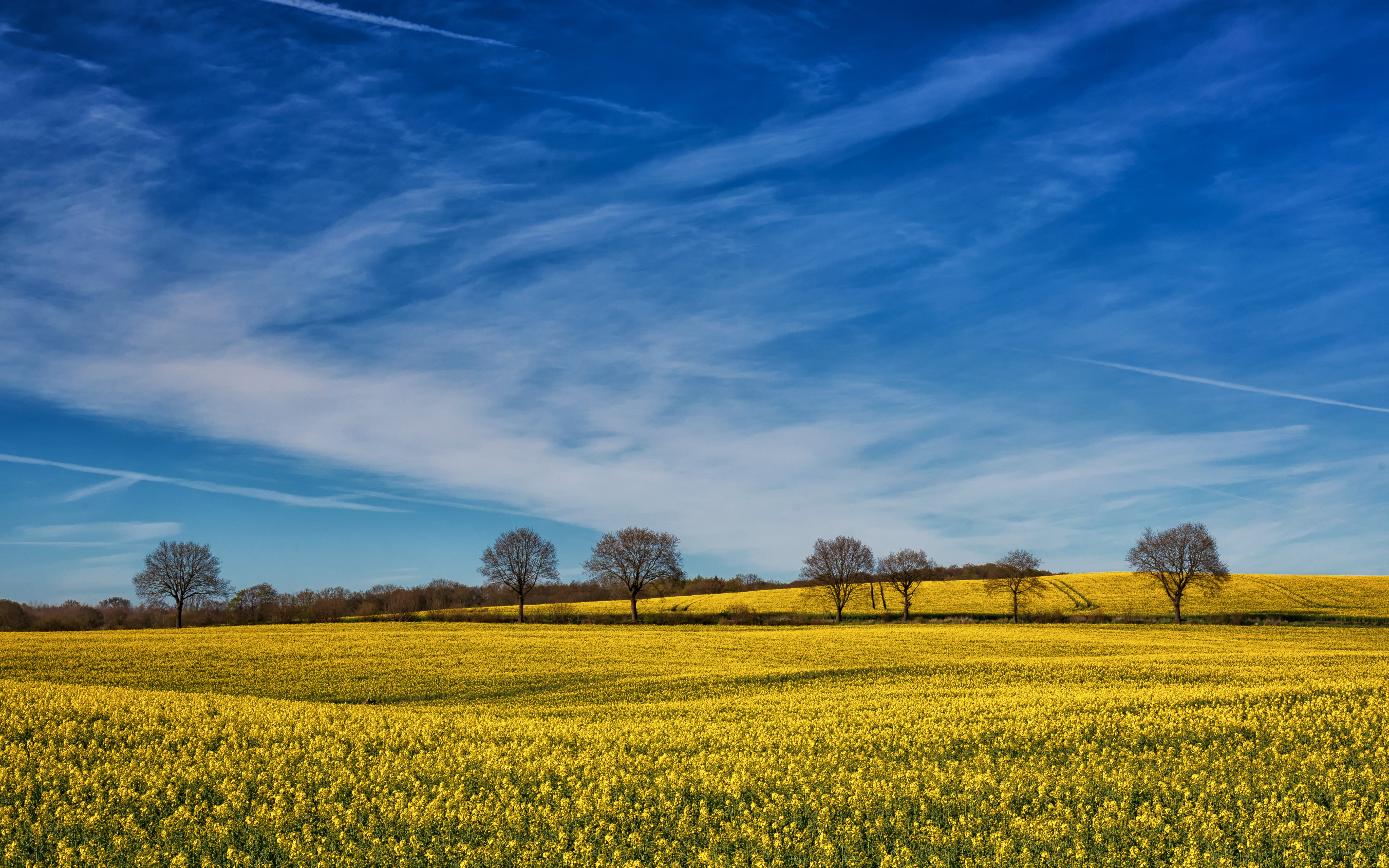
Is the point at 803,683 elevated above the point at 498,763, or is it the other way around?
the point at 498,763

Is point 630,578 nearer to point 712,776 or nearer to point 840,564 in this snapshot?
point 840,564

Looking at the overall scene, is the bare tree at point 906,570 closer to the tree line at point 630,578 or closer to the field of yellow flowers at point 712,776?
the tree line at point 630,578

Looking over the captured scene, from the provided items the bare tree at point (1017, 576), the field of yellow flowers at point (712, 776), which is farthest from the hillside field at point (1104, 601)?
the field of yellow flowers at point (712, 776)

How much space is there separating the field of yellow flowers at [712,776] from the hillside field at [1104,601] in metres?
56.7

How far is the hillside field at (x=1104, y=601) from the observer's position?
73188mm

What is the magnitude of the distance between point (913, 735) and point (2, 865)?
14.7m

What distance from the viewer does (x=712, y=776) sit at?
12.3 metres

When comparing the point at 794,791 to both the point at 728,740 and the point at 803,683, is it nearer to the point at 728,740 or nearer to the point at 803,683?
the point at 728,740

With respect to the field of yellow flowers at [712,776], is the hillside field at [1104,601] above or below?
below

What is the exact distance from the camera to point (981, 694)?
22.5 m

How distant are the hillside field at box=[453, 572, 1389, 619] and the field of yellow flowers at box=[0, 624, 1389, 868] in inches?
2233

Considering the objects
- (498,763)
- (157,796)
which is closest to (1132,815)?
(498,763)

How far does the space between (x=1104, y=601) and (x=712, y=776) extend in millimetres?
83222

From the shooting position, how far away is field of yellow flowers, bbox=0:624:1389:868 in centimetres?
984
